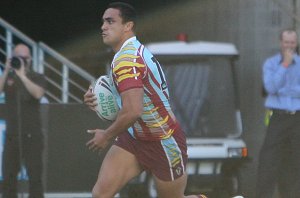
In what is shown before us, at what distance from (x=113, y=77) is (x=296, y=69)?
398 centimetres

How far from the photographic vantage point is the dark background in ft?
59.7

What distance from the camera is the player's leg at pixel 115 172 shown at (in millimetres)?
8125

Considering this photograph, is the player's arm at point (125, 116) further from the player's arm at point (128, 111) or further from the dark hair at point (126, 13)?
the dark hair at point (126, 13)

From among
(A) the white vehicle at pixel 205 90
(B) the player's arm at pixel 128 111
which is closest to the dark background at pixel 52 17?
(A) the white vehicle at pixel 205 90

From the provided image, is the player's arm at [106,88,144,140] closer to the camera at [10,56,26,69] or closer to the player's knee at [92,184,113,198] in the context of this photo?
the player's knee at [92,184,113,198]

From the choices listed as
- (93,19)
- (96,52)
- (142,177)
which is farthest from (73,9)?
(142,177)

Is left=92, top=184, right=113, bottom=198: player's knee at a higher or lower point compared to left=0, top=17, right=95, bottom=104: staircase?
lower

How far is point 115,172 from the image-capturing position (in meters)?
8.17

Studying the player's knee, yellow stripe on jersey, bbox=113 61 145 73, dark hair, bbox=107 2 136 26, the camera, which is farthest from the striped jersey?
the camera

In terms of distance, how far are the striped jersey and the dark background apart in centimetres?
983

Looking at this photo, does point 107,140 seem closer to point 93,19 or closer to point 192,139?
point 192,139

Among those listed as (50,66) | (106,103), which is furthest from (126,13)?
(50,66)

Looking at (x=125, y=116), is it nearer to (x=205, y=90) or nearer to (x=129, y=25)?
(x=129, y=25)

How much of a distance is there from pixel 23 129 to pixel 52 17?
7.27m
